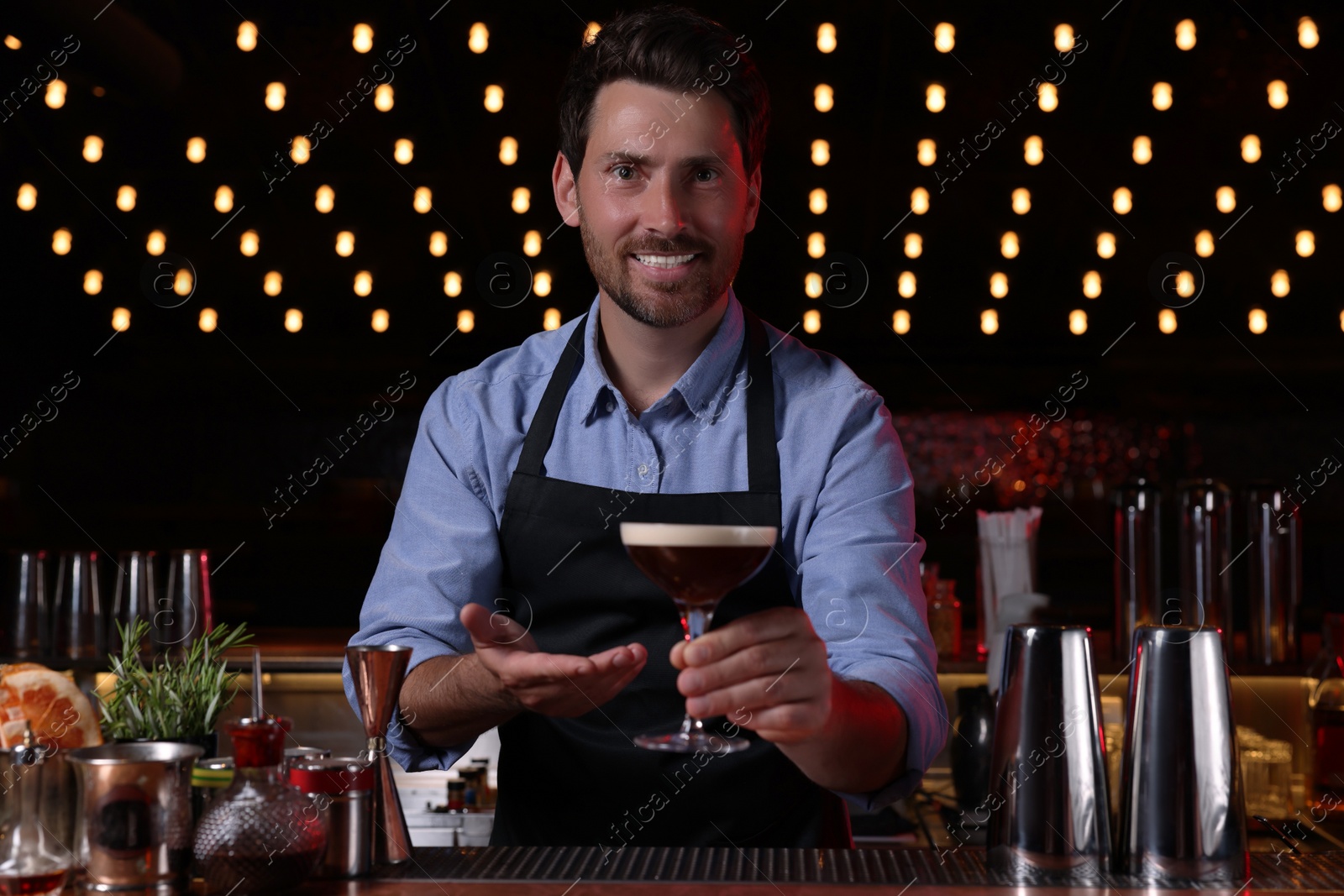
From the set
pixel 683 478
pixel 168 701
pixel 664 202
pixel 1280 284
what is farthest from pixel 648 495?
pixel 1280 284

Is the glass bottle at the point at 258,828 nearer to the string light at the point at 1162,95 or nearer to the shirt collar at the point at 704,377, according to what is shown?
the shirt collar at the point at 704,377

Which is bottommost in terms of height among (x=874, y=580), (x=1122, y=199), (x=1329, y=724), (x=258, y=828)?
(x=1329, y=724)

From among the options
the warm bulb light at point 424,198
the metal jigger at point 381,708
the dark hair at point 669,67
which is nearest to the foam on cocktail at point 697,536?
the metal jigger at point 381,708

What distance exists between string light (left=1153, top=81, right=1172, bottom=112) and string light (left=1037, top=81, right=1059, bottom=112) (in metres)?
0.29

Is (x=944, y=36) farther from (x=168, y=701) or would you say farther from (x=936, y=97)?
(x=168, y=701)

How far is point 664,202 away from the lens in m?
1.89

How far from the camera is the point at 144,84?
3.80 metres

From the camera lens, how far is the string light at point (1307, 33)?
3488 mm

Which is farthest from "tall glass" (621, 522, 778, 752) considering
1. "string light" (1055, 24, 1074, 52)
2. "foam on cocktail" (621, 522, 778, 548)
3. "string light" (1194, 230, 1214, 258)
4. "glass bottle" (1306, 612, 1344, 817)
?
"string light" (1194, 230, 1214, 258)

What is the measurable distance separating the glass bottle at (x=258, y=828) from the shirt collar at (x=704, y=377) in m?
0.94

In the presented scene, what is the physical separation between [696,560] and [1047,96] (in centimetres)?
280

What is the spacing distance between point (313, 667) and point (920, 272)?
2.32m

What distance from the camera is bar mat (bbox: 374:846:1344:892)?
4.62 ft

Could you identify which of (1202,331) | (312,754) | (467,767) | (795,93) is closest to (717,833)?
(312,754)
